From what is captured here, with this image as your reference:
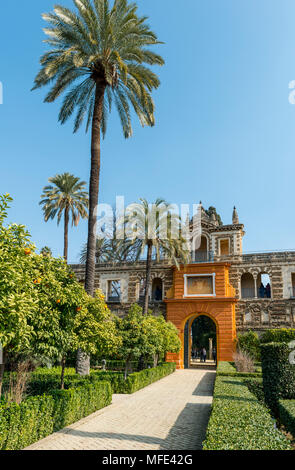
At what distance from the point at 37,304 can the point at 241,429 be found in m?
5.21

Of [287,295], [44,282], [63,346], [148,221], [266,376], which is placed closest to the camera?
[44,282]

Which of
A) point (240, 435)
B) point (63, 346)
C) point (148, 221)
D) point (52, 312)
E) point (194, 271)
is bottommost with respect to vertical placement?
point (240, 435)

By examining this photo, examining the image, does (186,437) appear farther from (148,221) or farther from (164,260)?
(164,260)

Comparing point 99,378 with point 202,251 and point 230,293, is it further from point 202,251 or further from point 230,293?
point 202,251

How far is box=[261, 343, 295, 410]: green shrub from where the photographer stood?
12648 mm

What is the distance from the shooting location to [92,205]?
55.8 ft

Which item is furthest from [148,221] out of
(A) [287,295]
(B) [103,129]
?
(A) [287,295]

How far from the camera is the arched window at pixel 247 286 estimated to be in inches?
1289

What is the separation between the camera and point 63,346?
10047 millimetres

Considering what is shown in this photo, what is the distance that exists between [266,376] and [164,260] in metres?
22.0

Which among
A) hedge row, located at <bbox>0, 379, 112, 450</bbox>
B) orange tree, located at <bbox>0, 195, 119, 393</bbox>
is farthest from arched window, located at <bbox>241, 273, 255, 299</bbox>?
hedge row, located at <bbox>0, 379, 112, 450</bbox>

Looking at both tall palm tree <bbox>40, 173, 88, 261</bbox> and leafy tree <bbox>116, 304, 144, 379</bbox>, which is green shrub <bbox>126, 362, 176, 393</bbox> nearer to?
leafy tree <bbox>116, 304, 144, 379</bbox>

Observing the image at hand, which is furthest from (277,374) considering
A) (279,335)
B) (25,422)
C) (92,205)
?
(279,335)

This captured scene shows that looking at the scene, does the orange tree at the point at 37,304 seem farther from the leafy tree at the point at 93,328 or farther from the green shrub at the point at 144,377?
the green shrub at the point at 144,377
